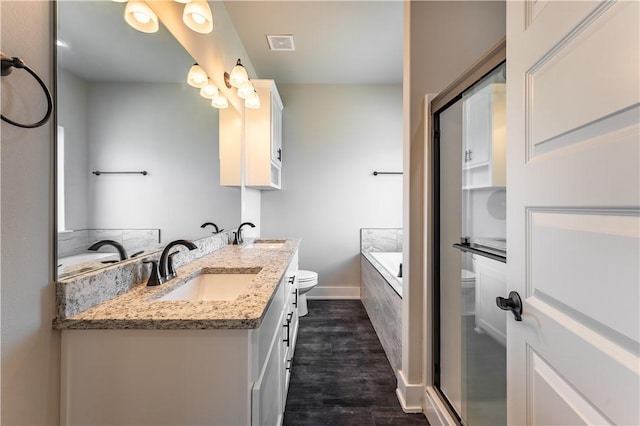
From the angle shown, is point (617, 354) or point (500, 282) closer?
point (617, 354)

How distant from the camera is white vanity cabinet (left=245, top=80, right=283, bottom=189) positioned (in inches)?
115

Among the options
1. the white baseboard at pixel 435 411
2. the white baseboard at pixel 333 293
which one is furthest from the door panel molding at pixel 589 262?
the white baseboard at pixel 333 293

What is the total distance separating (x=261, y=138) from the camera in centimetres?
299

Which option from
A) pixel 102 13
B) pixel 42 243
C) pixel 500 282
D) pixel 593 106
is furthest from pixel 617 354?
Answer: pixel 102 13

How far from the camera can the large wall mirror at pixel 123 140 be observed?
0.94 m

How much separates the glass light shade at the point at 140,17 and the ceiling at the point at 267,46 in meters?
Result: 0.03

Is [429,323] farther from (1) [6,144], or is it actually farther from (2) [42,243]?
(1) [6,144]

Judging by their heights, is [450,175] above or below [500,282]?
above

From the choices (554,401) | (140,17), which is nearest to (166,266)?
(140,17)

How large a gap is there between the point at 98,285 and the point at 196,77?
1305mm

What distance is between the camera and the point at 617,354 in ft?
1.65

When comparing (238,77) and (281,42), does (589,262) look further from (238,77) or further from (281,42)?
(281,42)

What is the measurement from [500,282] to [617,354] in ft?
2.37

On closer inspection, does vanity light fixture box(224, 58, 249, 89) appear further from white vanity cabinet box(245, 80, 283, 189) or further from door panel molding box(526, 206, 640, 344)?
door panel molding box(526, 206, 640, 344)
